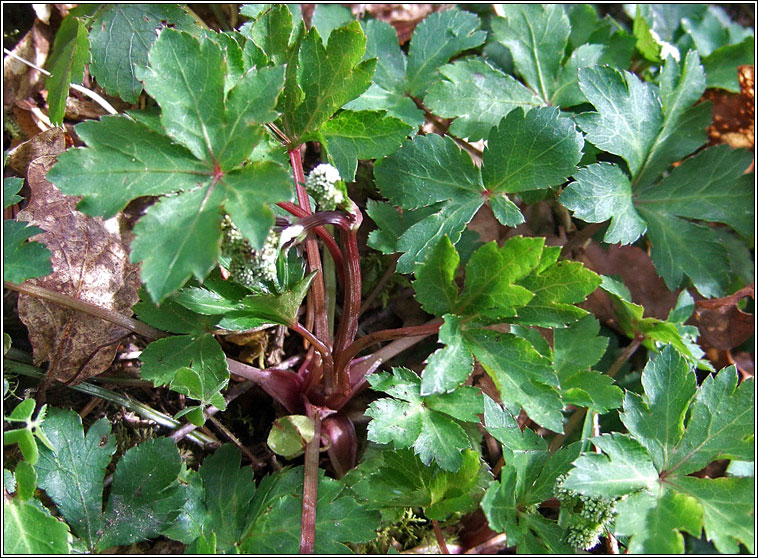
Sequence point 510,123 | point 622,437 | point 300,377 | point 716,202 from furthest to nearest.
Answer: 1. point 716,202
2. point 300,377
3. point 510,123
4. point 622,437

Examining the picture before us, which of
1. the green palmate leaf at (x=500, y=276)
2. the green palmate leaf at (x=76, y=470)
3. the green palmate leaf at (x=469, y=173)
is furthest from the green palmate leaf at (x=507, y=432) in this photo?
the green palmate leaf at (x=76, y=470)

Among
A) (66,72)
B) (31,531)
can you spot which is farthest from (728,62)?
(31,531)

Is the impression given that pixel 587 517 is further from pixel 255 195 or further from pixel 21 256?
pixel 21 256

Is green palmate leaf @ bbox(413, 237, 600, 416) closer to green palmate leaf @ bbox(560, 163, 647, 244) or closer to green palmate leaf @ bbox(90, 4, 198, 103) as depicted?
green palmate leaf @ bbox(560, 163, 647, 244)

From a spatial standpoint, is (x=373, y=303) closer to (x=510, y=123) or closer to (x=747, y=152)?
(x=510, y=123)

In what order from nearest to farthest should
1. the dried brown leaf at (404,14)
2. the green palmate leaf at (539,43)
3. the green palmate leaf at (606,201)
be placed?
the green palmate leaf at (606,201), the green palmate leaf at (539,43), the dried brown leaf at (404,14)

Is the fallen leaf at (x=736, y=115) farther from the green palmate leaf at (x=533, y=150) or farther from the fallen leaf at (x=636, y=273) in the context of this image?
the green palmate leaf at (x=533, y=150)

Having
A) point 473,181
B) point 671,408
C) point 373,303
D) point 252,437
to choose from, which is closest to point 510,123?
point 473,181
